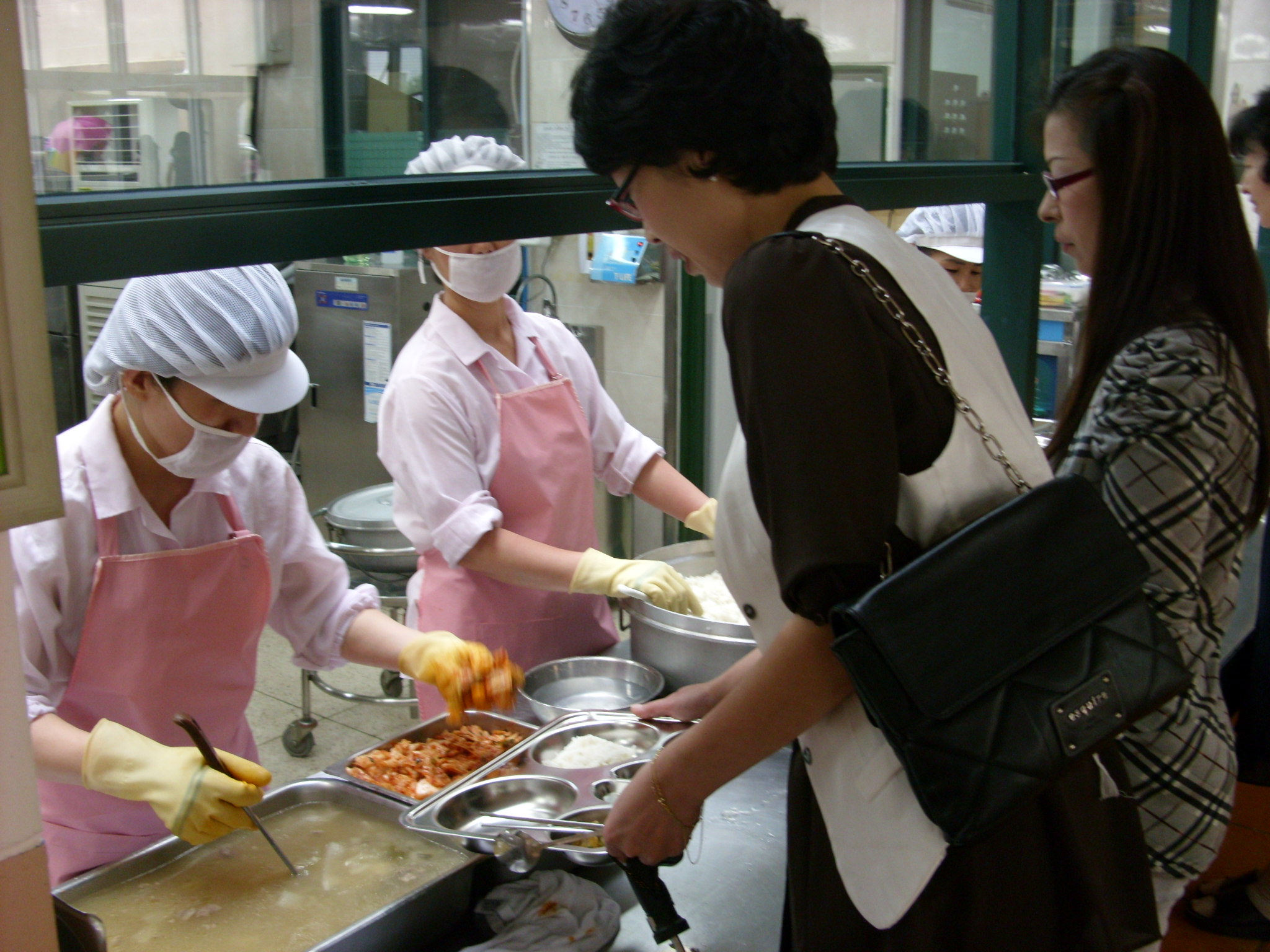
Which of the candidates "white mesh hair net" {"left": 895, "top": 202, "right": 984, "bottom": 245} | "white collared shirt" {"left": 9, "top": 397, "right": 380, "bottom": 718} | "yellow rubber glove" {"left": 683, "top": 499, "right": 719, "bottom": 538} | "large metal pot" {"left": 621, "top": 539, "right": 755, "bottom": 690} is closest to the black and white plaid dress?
"large metal pot" {"left": 621, "top": 539, "right": 755, "bottom": 690}

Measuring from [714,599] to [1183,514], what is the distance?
1115 mm

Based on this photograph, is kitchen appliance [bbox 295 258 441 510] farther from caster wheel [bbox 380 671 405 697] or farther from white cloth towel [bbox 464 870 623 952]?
white cloth towel [bbox 464 870 623 952]

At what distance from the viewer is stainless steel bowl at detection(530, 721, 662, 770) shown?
176cm

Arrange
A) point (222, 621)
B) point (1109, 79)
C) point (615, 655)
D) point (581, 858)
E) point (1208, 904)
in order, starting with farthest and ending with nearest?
point (1208, 904) → point (615, 655) → point (222, 621) → point (1109, 79) → point (581, 858)

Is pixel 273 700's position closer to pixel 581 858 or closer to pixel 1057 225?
pixel 581 858

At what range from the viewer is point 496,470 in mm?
2346

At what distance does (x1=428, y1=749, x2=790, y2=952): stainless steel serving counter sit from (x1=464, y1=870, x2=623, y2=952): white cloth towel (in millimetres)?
39

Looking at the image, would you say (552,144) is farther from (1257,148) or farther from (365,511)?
(1257,148)

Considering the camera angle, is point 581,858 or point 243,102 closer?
point 581,858

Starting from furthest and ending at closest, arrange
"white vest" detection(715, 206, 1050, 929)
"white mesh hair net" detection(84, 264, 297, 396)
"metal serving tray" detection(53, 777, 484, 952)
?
"white mesh hair net" detection(84, 264, 297, 396)
"metal serving tray" detection(53, 777, 484, 952)
"white vest" detection(715, 206, 1050, 929)

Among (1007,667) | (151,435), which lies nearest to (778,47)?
(1007,667)

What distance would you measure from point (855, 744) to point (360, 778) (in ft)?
2.91

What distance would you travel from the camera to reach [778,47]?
1.09 metres

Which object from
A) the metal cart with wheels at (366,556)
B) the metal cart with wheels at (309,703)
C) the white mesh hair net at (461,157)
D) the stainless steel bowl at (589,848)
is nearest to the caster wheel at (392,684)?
the metal cart with wheels at (309,703)
